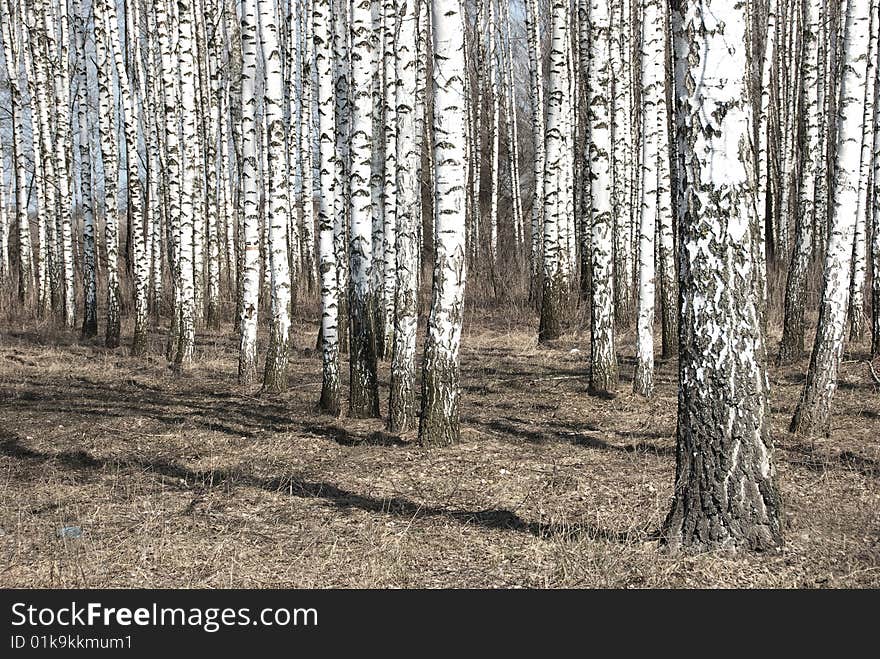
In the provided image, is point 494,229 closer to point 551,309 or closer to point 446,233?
point 551,309

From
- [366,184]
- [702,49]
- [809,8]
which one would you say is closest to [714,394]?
[702,49]

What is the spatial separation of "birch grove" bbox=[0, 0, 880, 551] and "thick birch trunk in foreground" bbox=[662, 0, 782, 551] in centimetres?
1

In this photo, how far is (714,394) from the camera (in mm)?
4746

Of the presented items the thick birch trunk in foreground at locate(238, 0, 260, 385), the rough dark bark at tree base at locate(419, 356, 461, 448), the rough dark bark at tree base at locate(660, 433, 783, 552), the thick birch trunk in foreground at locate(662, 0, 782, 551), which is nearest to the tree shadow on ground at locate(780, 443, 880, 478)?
the rough dark bark at tree base at locate(660, 433, 783, 552)

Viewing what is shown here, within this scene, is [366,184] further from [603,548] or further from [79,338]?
[79,338]

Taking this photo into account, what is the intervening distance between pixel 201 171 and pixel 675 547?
16195mm

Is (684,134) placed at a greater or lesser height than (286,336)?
greater

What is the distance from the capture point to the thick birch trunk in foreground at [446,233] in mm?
7633

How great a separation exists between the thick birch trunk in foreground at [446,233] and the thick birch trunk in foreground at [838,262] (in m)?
3.26

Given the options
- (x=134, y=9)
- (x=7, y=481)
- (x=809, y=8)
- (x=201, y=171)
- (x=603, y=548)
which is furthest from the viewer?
(x=134, y=9)

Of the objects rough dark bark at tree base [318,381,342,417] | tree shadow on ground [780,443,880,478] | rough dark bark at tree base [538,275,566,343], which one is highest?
rough dark bark at tree base [538,275,566,343]

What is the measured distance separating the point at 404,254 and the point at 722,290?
6100 millimetres

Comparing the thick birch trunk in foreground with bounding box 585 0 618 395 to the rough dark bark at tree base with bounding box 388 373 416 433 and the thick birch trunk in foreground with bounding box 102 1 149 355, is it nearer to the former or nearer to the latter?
the rough dark bark at tree base with bounding box 388 373 416 433

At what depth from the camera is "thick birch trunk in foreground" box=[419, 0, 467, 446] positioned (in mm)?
7633
